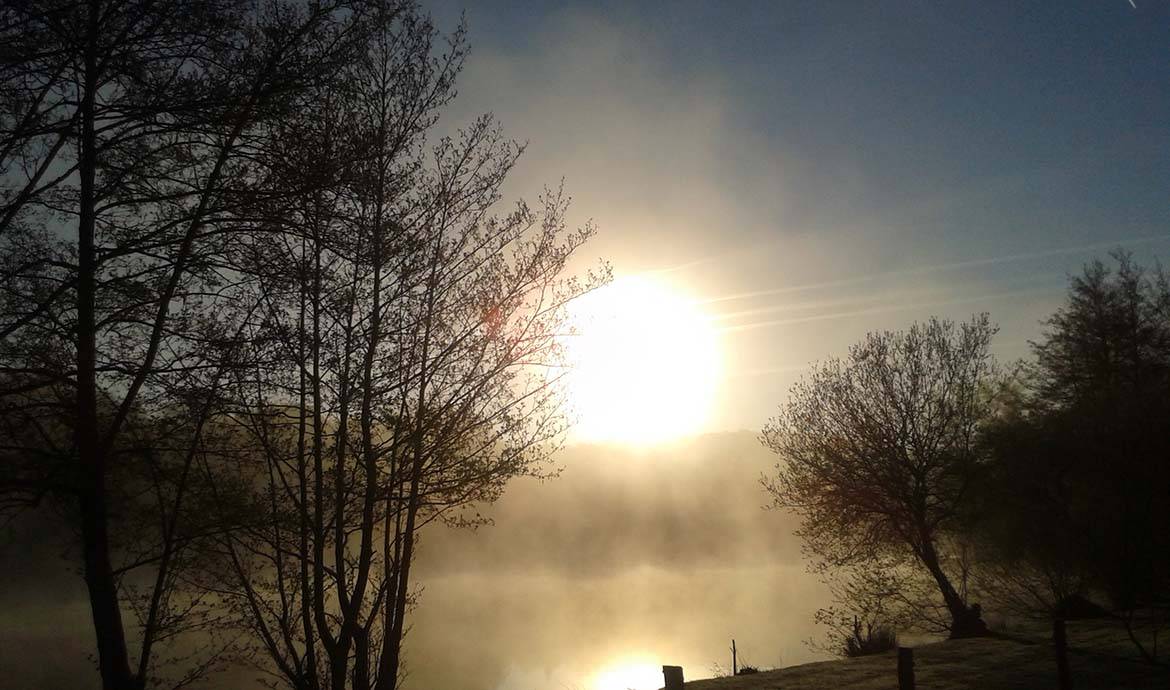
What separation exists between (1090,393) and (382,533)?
2205 centimetres

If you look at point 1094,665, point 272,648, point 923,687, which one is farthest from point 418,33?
point 1094,665

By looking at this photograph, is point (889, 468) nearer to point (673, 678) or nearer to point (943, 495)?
point (943, 495)

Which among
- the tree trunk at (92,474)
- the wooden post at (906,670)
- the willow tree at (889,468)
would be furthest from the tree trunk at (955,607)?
the tree trunk at (92,474)

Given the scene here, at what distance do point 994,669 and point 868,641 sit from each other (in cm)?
724

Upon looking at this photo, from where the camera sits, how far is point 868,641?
73.4 ft

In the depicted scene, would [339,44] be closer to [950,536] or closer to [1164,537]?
[1164,537]

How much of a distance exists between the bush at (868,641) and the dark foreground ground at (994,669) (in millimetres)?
2530

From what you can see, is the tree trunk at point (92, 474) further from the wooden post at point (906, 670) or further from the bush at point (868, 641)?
the bush at point (868, 641)

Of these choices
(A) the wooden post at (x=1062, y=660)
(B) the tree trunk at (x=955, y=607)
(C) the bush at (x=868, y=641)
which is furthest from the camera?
(C) the bush at (x=868, y=641)

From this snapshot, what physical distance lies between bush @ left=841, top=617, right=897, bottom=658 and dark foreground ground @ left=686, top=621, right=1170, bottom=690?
8.30 feet

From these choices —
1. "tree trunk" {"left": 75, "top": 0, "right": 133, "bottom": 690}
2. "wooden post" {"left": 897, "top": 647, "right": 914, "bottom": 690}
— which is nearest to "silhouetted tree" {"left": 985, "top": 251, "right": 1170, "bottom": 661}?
"wooden post" {"left": 897, "top": 647, "right": 914, "bottom": 690}

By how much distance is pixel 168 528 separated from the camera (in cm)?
841

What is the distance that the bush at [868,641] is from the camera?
22109 millimetres

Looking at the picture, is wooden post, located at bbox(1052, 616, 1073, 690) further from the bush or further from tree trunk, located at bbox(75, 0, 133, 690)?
tree trunk, located at bbox(75, 0, 133, 690)
